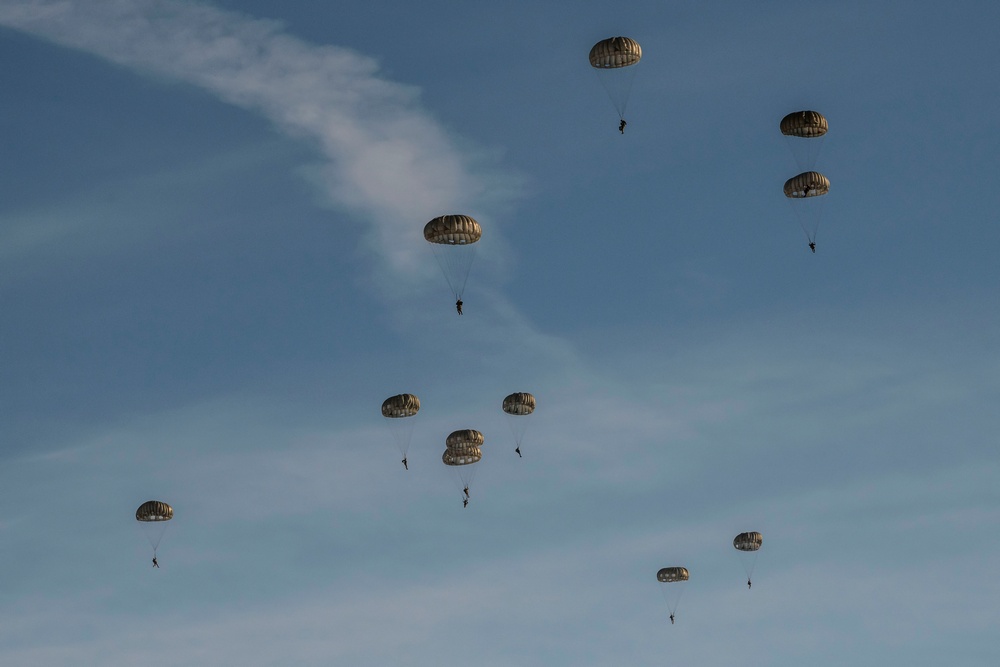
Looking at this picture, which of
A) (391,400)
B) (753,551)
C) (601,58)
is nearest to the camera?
(601,58)

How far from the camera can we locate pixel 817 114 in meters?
140

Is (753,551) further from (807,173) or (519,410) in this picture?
(807,173)

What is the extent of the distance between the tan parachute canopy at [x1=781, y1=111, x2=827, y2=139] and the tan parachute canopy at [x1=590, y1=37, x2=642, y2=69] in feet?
41.8

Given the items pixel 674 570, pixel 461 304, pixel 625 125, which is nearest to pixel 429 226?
pixel 461 304

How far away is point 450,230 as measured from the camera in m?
137

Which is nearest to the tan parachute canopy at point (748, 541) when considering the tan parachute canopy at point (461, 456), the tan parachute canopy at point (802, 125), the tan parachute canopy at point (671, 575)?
the tan parachute canopy at point (671, 575)

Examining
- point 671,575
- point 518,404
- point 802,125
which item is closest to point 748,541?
point 671,575

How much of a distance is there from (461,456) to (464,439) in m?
3.10

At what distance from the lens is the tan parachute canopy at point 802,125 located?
13875 centimetres

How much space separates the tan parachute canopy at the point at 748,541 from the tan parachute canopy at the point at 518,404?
29.3 metres

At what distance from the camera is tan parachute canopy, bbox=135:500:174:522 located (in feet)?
519

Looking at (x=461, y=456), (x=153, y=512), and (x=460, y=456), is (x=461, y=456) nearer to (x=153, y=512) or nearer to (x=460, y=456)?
(x=460, y=456)

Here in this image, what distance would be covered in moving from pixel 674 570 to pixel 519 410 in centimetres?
3088

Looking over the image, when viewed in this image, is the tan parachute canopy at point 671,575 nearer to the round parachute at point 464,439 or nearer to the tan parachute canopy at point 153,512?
the round parachute at point 464,439
